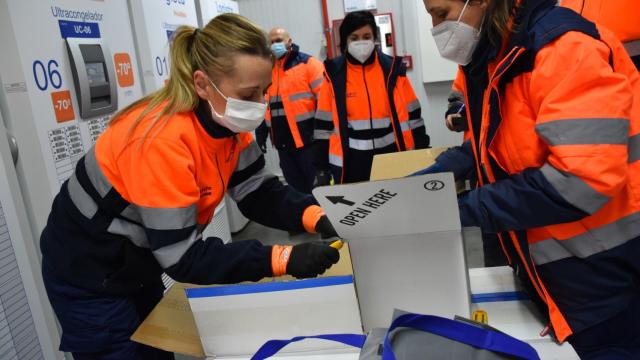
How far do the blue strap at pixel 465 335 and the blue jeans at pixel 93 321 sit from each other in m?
0.79

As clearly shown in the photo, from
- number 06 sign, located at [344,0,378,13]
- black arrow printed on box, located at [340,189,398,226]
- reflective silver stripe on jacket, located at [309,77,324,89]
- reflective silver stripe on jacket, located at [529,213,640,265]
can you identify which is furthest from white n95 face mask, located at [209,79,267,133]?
number 06 sign, located at [344,0,378,13]

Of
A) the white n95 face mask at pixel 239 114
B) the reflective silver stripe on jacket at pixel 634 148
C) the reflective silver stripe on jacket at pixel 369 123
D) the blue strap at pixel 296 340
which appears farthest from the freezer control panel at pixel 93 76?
the reflective silver stripe on jacket at pixel 634 148

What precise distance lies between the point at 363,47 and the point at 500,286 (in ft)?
6.14

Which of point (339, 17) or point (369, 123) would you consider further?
point (339, 17)

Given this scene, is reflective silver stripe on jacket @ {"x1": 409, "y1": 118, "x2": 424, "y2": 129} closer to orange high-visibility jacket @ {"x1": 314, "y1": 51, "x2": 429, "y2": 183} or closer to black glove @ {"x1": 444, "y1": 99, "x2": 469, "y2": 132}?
orange high-visibility jacket @ {"x1": 314, "y1": 51, "x2": 429, "y2": 183}

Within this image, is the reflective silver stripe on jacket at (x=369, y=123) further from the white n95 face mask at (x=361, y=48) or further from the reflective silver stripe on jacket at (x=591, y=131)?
the reflective silver stripe on jacket at (x=591, y=131)

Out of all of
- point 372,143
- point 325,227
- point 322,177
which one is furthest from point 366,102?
point 325,227

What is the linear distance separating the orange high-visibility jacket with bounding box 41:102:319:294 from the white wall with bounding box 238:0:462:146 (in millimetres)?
3664

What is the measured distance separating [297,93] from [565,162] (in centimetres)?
281

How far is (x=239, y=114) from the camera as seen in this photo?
126 cm

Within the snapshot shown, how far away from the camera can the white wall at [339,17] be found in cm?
471

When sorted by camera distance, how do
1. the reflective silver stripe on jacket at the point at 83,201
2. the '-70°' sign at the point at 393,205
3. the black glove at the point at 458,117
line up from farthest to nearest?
the black glove at the point at 458,117, the reflective silver stripe on jacket at the point at 83,201, the '-70°' sign at the point at 393,205

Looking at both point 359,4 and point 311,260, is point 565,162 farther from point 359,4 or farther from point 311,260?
point 359,4

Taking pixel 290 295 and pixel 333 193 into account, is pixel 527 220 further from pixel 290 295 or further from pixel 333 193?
pixel 290 295
